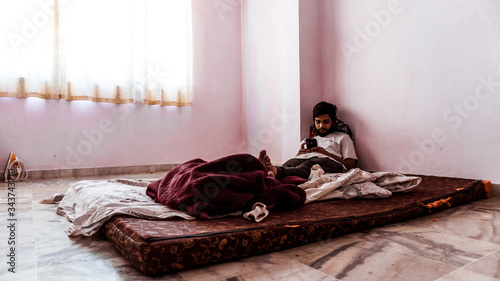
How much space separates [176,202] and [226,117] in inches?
125

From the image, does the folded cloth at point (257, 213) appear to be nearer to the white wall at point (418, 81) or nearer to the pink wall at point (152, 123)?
the white wall at point (418, 81)

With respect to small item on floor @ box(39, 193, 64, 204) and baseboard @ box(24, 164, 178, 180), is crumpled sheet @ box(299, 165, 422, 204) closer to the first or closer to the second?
small item on floor @ box(39, 193, 64, 204)

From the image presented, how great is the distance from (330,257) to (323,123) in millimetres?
1923

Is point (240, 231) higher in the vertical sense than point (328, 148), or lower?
lower

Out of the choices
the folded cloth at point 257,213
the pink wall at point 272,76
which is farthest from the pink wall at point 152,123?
the folded cloth at point 257,213

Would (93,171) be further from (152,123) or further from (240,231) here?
(240,231)

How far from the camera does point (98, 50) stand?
363 centimetres

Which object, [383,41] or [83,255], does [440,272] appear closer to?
[83,255]

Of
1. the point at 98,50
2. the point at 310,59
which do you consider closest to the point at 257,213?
the point at 310,59

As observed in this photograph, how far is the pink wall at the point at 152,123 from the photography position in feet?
11.1

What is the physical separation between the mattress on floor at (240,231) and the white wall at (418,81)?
81cm

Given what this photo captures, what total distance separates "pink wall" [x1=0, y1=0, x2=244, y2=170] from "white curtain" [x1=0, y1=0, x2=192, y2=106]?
15 centimetres

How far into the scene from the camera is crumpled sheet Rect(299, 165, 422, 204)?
1805 mm

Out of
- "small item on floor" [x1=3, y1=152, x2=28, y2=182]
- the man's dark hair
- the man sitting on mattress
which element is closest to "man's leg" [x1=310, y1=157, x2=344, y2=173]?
the man sitting on mattress
